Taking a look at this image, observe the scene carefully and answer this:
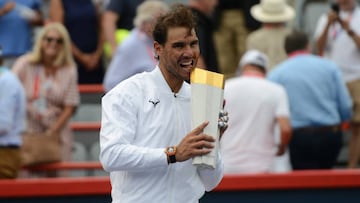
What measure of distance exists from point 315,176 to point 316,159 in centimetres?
128

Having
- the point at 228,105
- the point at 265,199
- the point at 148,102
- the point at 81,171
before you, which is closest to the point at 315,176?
the point at 265,199

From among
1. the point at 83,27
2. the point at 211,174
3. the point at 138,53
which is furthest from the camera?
the point at 83,27

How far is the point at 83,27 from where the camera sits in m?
12.3

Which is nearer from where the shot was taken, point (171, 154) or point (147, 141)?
point (171, 154)

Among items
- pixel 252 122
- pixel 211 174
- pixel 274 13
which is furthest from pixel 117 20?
pixel 211 174

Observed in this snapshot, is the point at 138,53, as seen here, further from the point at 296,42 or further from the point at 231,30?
the point at 231,30

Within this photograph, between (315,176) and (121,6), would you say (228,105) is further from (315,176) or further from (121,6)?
(121,6)

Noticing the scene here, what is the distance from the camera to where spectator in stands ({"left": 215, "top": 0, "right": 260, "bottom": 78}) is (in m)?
12.2

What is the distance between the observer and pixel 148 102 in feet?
18.3

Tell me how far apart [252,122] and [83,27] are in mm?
3351

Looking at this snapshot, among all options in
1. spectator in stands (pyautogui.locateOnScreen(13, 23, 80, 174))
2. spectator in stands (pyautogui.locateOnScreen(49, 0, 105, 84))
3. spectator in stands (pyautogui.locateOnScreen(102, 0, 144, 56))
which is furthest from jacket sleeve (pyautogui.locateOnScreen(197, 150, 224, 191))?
spectator in stands (pyautogui.locateOnScreen(49, 0, 105, 84))

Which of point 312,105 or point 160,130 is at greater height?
point 160,130

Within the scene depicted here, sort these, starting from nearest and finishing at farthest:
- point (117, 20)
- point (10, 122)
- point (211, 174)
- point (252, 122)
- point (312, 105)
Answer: point (211, 174)
point (252, 122)
point (10, 122)
point (312, 105)
point (117, 20)

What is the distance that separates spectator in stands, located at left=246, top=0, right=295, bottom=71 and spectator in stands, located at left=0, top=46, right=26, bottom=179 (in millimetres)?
2664
